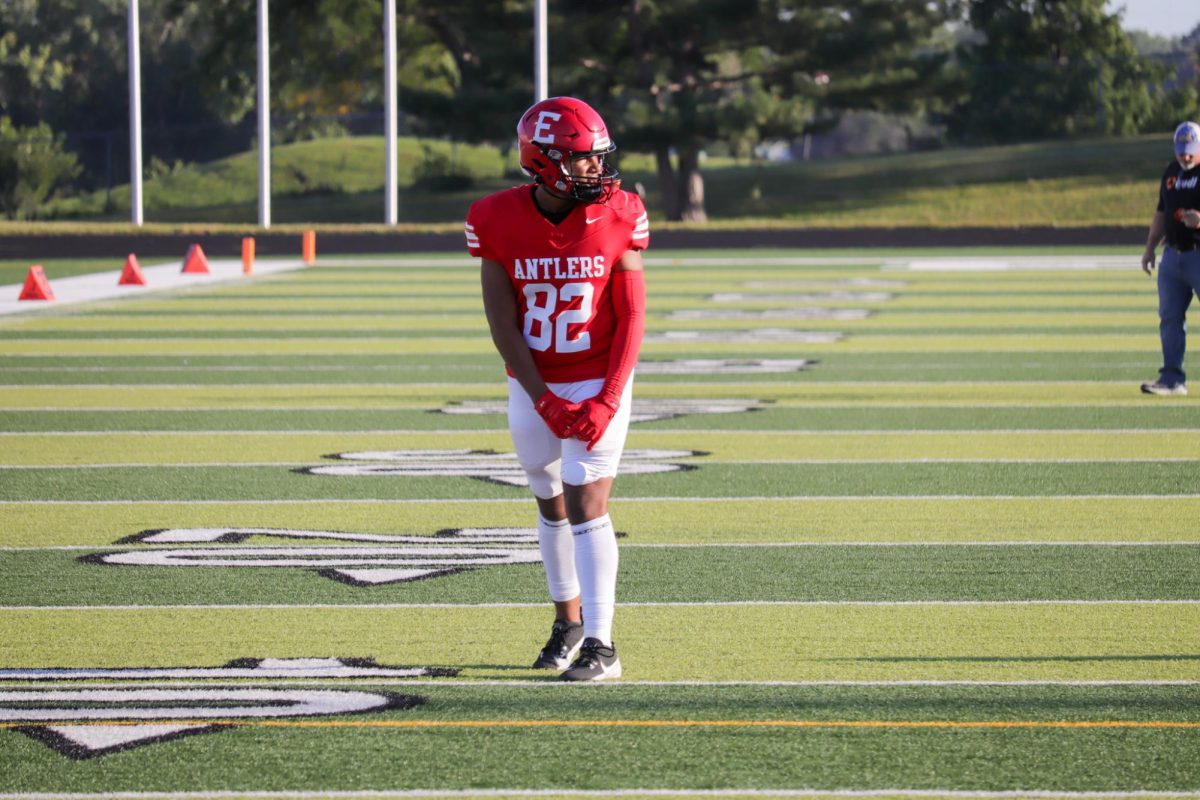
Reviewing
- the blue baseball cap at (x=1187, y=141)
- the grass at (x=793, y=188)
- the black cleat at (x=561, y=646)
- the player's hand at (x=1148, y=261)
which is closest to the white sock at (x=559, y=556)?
the black cleat at (x=561, y=646)

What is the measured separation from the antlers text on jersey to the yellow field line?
4.16 feet

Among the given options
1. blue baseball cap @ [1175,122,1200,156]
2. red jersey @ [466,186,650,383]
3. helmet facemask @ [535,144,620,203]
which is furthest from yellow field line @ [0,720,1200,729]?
blue baseball cap @ [1175,122,1200,156]

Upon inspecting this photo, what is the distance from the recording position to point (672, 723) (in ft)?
16.4

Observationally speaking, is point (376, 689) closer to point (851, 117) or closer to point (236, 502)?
point (236, 502)

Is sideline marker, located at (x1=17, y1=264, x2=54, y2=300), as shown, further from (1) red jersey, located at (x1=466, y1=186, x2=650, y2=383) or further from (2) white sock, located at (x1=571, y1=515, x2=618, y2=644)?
(2) white sock, located at (x1=571, y1=515, x2=618, y2=644)

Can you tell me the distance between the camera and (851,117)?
112438 mm

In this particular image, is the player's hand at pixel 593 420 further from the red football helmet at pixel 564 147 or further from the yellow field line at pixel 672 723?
the yellow field line at pixel 672 723

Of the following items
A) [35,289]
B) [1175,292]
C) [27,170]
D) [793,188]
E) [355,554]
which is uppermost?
[27,170]

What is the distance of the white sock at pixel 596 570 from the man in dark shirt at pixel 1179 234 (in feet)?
23.4

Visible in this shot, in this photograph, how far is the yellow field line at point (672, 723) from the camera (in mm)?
4930

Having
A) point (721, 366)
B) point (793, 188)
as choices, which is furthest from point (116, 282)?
point (793, 188)

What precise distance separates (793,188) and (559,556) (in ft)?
143

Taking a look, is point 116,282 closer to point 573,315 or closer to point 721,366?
point 721,366

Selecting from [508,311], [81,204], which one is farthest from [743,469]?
[81,204]
